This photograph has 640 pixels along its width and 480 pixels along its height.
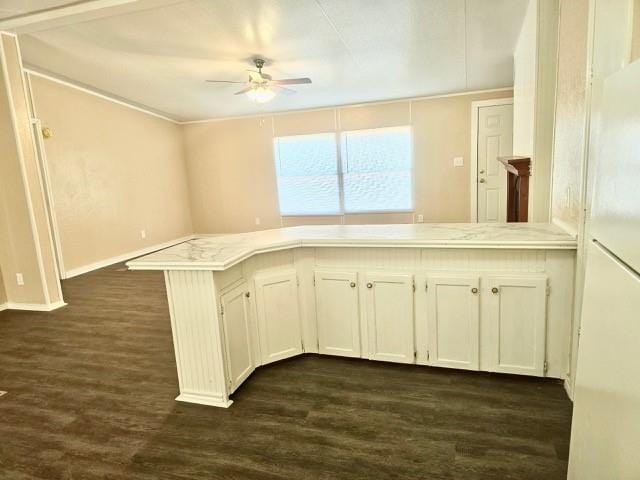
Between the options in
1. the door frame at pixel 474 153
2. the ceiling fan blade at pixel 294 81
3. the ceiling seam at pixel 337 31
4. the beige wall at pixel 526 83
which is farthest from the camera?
the door frame at pixel 474 153

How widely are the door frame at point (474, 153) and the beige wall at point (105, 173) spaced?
5586 mm

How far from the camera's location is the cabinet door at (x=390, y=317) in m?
2.15

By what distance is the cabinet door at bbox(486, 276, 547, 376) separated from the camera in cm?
193

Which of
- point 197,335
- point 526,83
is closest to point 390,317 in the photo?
point 197,335

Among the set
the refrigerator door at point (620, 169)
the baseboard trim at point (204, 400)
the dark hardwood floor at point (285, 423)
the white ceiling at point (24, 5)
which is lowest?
the dark hardwood floor at point (285, 423)

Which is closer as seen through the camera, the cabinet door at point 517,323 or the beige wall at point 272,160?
the cabinet door at point 517,323

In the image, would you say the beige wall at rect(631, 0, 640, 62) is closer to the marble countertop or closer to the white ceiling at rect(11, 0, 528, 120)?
the marble countertop

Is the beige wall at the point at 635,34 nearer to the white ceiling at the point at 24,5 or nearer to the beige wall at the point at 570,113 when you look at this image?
the beige wall at the point at 570,113

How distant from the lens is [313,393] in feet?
6.75

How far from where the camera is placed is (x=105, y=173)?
5535 millimetres

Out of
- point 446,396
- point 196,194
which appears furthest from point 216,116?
point 446,396

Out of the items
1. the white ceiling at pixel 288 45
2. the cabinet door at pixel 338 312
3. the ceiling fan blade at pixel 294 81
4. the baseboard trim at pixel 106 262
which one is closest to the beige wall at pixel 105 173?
the baseboard trim at pixel 106 262

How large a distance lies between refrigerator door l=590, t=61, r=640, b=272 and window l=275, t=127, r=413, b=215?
5615 millimetres

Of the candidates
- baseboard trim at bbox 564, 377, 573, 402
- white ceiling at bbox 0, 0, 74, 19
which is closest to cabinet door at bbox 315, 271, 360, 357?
baseboard trim at bbox 564, 377, 573, 402
